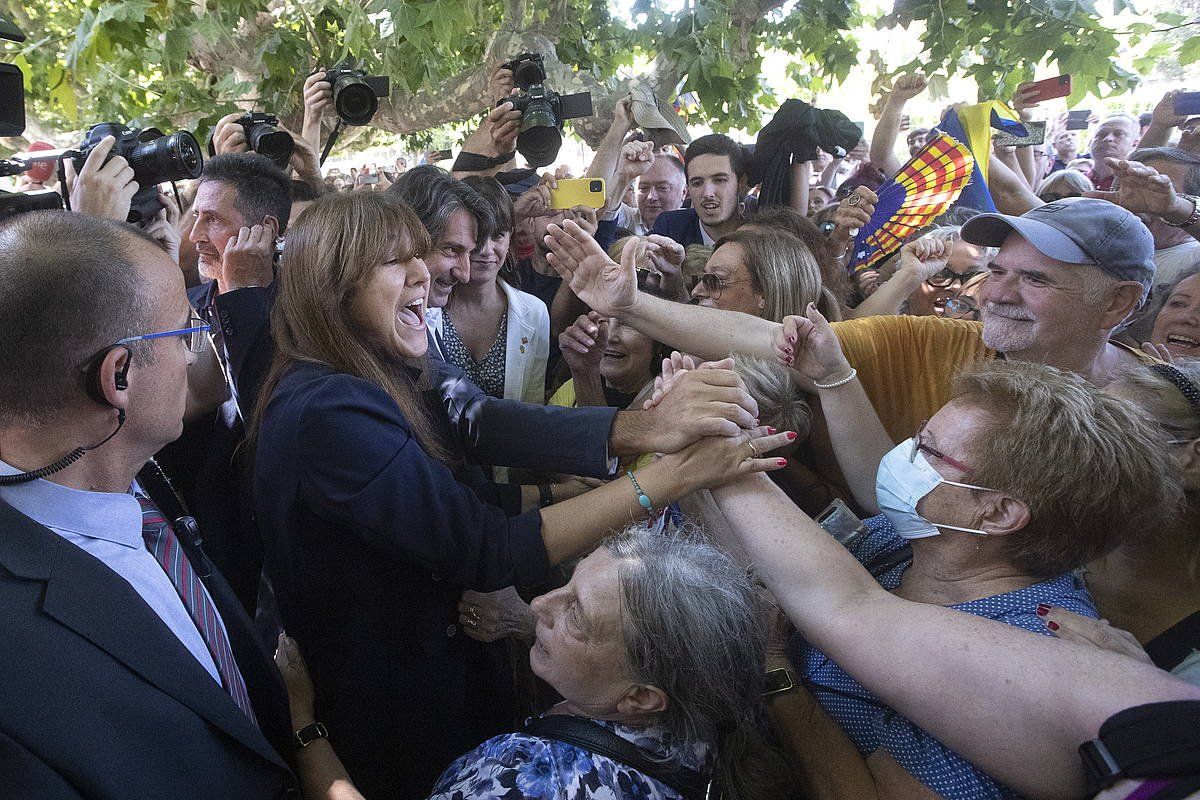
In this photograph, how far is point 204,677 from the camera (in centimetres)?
128

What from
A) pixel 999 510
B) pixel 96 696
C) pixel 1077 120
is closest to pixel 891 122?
pixel 999 510

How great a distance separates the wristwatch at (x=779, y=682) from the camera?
167 centimetres

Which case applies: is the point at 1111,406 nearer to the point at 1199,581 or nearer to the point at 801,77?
the point at 1199,581

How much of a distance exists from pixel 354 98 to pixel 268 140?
47cm

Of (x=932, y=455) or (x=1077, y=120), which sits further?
(x=1077, y=120)

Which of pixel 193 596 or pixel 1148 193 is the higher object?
pixel 1148 193

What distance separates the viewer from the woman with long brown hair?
166 cm

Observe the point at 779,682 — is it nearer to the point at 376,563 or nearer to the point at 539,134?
the point at 376,563

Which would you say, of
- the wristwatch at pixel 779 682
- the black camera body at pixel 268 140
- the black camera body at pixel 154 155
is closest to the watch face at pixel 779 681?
the wristwatch at pixel 779 682

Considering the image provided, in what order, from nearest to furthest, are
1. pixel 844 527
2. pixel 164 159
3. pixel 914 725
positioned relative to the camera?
pixel 914 725
pixel 844 527
pixel 164 159

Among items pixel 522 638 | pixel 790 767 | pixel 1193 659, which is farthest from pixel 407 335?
pixel 1193 659

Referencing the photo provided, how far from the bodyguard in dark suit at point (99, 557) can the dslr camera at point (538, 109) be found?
2.49 m

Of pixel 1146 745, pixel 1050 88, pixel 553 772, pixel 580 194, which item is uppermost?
pixel 1050 88

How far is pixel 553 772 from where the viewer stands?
54.4 inches
